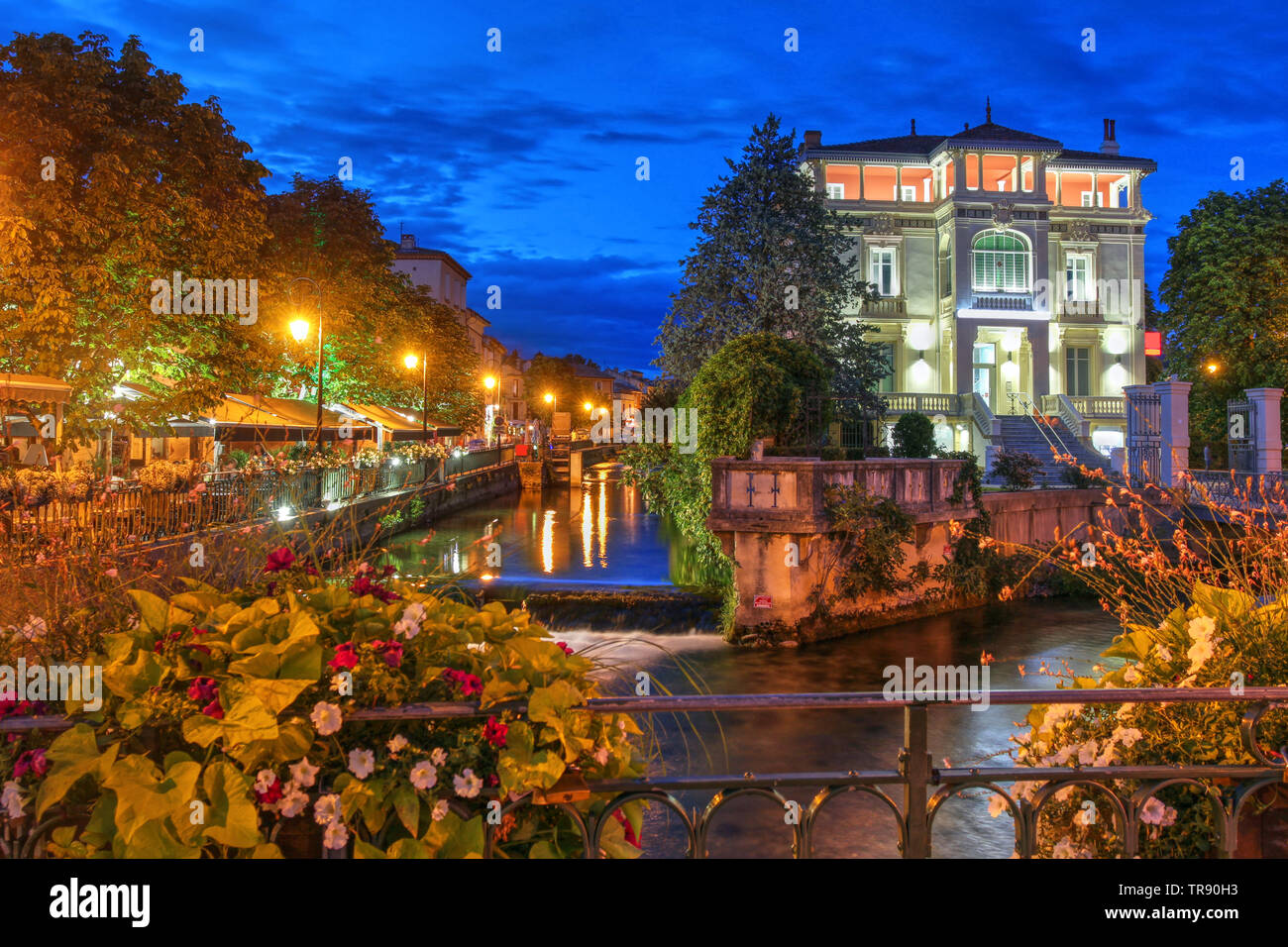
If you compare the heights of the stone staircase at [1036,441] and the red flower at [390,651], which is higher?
the stone staircase at [1036,441]

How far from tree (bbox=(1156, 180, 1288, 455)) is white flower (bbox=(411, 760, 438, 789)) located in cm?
3783

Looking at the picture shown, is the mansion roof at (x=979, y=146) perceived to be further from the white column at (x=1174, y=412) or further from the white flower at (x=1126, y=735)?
the white flower at (x=1126, y=735)

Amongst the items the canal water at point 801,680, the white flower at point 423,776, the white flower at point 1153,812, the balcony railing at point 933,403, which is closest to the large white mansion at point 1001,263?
the balcony railing at point 933,403

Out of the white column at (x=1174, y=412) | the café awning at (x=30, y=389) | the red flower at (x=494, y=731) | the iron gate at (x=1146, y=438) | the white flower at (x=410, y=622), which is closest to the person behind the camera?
the red flower at (x=494, y=731)

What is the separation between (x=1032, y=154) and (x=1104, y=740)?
140ft

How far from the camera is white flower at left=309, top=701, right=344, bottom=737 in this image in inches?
113

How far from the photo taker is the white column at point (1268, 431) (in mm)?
23062

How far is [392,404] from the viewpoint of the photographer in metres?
47.2

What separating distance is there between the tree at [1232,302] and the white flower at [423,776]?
124ft

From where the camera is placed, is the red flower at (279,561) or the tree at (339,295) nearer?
the red flower at (279,561)

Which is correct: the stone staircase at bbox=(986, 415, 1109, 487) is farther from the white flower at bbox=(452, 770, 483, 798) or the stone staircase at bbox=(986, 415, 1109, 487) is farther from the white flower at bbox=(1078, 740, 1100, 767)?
the white flower at bbox=(452, 770, 483, 798)
